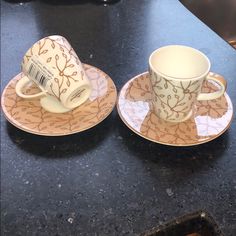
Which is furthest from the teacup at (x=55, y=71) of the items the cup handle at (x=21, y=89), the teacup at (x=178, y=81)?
the teacup at (x=178, y=81)

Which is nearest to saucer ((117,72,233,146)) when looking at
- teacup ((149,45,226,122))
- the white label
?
teacup ((149,45,226,122))

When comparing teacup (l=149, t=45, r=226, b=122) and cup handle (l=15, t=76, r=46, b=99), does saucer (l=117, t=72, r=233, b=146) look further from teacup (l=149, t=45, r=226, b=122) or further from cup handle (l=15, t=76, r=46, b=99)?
cup handle (l=15, t=76, r=46, b=99)

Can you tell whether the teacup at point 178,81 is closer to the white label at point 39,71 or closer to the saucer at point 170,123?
the saucer at point 170,123

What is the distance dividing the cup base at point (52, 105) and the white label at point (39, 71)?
0.03 metres

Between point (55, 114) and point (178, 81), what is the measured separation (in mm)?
199

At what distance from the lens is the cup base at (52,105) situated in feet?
1.93

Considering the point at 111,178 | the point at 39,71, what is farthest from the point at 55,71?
the point at 111,178

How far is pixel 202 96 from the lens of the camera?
564 mm

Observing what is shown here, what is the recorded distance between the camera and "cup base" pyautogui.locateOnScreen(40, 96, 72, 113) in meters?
0.59

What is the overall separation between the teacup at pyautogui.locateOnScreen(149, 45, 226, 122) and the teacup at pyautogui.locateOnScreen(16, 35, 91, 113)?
0.37 ft

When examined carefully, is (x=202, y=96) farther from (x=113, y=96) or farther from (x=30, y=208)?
(x=30, y=208)

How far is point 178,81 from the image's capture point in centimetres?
51

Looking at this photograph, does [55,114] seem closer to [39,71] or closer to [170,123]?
[39,71]

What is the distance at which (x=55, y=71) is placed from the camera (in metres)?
0.56
